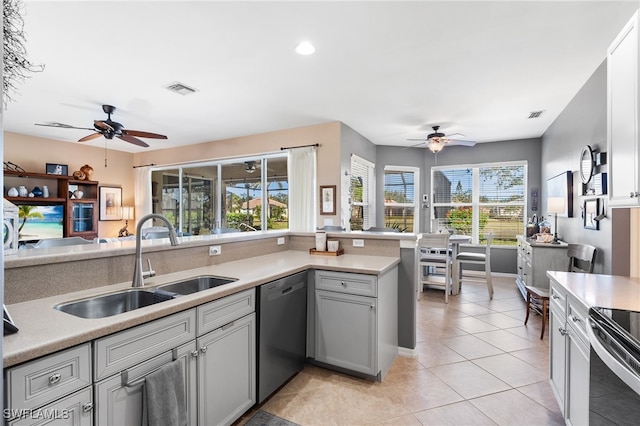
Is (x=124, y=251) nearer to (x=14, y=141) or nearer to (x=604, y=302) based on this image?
(x=604, y=302)

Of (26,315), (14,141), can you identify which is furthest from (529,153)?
(14,141)

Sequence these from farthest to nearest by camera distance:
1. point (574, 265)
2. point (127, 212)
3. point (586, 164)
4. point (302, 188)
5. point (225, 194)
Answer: point (127, 212)
point (225, 194)
point (302, 188)
point (574, 265)
point (586, 164)

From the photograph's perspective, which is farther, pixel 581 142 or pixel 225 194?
pixel 225 194

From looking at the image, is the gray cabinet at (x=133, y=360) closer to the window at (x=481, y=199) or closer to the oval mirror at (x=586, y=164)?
the oval mirror at (x=586, y=164)

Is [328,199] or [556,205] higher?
[328,199]

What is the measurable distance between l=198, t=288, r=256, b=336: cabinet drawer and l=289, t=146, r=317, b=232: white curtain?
3207 mm

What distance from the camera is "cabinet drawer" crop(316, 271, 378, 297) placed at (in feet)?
7.48

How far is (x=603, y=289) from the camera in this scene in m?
1.71

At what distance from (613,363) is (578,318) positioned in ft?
1.70

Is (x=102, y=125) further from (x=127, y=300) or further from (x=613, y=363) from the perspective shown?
(x=613, y=363)

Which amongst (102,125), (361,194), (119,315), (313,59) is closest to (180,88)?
(102,125)

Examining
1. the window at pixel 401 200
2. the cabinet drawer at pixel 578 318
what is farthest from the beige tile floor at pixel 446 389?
the window at pixel 401 200

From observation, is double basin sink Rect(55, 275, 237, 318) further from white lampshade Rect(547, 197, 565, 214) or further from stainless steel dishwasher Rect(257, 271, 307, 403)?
white lampshade Rect(547, 197, 565, 214)

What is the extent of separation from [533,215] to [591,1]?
4.51 m
